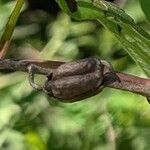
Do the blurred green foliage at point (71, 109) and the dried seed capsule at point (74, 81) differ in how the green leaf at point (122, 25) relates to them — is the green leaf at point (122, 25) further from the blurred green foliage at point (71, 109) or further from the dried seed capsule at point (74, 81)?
the blurred green foliage at point (71, 109)

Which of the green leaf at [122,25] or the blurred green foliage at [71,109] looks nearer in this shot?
the green leaf at [122,25]

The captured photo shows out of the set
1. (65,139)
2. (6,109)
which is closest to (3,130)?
(6,109)

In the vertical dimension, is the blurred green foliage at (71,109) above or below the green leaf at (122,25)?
below

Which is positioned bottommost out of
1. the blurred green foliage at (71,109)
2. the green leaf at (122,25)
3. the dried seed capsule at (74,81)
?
the blurred green foliage at (71,109)

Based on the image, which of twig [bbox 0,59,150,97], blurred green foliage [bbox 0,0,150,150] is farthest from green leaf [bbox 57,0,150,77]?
blurred green foliage [bbox 0,0,150,150]

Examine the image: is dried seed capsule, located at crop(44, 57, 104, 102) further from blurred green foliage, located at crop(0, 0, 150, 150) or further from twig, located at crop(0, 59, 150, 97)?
blurred green foliage, located at crop(0, 0, 150, 150)

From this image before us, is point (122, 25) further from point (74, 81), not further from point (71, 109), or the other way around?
point (71, 109)

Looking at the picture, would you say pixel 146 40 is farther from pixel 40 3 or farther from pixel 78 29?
pixel 40 3

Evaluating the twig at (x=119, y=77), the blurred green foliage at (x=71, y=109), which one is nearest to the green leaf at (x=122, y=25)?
the twig at (x=119, y=77)
